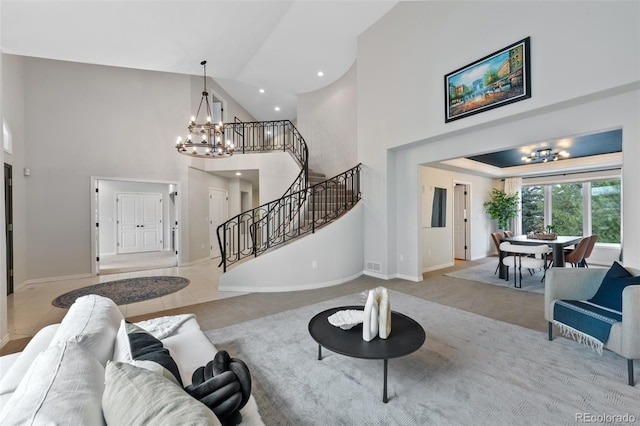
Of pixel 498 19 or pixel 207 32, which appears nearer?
pixel 498 19

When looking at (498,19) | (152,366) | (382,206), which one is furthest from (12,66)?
(498,19)

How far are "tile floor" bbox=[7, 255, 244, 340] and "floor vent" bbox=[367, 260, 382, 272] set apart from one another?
277 centimetres

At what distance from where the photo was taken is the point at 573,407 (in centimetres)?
185

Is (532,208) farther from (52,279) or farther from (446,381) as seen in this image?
(52,279)

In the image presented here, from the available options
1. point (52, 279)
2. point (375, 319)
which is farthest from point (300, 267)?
point (52, 279)

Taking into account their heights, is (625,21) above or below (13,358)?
above

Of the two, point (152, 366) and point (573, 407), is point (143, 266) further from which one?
point (573, 407)

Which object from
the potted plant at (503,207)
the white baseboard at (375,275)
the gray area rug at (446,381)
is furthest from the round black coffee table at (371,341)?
the potted plant at (503,207)

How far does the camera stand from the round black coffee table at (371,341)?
1895mm

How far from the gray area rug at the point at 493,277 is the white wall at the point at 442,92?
131cm

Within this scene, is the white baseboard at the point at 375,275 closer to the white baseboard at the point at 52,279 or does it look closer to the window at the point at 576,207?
the window at the point at 576,207

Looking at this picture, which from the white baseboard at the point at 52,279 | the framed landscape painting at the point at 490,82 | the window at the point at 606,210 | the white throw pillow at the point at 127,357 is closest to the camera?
the white throw pillow at the point at 127,357

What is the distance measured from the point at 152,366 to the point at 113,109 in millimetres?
7323

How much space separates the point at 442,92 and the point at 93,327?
5.01m
